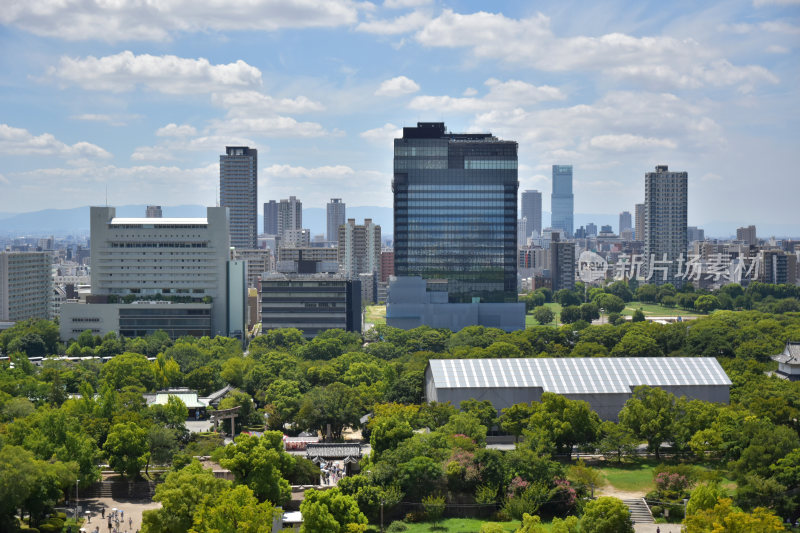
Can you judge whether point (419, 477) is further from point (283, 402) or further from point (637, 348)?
point (637, 348)

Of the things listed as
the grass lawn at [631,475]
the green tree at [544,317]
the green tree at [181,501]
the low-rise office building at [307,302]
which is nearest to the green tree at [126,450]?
the green tree at [181,501]

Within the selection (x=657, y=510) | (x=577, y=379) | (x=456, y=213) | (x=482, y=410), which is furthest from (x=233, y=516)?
(x=456, y=213)

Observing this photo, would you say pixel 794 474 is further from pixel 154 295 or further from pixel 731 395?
pixel 154 295

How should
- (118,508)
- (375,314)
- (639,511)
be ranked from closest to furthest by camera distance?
(639,511), (118,508), (375,314)

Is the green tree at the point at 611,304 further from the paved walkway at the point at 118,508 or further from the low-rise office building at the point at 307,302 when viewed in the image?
the paved walkway at the point at 118,508

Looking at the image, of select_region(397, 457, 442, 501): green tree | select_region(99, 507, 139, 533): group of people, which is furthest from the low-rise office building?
select_region(99, 507, 139, 533): group of people

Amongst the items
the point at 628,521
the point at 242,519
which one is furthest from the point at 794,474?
the point at 242,519
